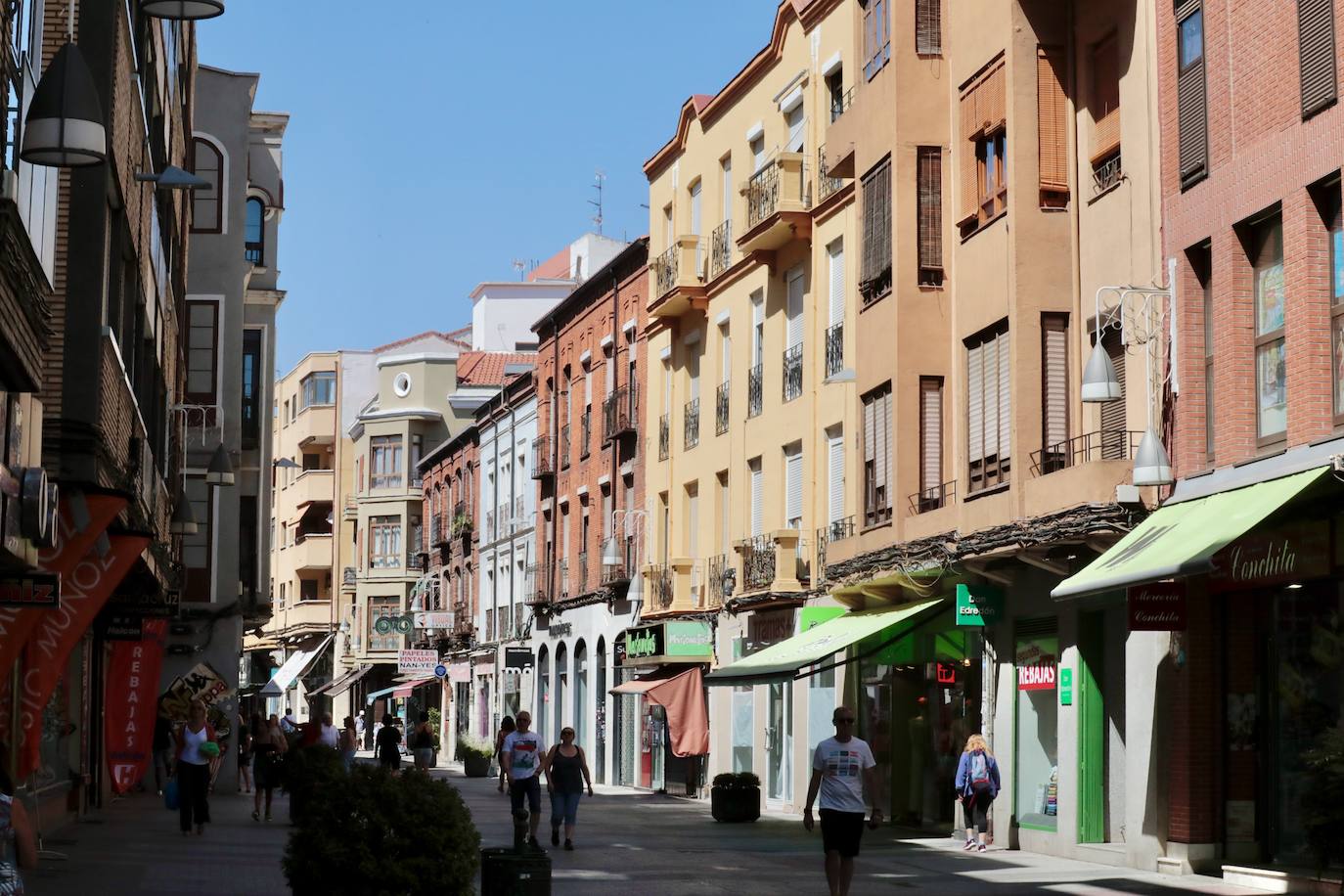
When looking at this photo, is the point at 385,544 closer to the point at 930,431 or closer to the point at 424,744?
the point at 424,744

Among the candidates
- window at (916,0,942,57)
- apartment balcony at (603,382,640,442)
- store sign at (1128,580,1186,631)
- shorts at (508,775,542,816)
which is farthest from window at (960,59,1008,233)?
apartment balcony at (603,382,640,442)

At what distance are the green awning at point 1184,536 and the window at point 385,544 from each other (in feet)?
213

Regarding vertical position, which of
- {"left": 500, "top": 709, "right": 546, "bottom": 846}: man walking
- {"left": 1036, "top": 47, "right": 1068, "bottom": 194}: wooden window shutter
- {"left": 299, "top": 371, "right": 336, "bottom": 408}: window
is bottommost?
{"left": 500, "top": 709, "right": 546, "bottom": 846}: man walking

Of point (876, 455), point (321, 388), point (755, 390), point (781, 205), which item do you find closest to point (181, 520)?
point (755, 390)

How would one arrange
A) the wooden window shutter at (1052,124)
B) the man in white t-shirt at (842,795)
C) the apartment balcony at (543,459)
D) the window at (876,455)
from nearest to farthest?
the man in white t-shirt at (842,795) → the wooden window shutter at (1052,124) → the window at (876,455) → the apartment balcony at (543,459)

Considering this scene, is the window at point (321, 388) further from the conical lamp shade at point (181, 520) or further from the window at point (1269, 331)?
the window at point (1269, 331)

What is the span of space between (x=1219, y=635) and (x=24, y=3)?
1289 cm

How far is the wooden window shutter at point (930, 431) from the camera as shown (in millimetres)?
28266

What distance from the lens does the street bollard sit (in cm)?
1406

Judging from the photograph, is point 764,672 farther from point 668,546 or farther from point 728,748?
point 668,546

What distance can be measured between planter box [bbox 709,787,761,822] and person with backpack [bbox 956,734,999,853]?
25.2 ft

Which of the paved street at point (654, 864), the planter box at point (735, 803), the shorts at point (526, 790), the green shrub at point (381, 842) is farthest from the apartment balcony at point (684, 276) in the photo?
the green shrub at point (381, 842)

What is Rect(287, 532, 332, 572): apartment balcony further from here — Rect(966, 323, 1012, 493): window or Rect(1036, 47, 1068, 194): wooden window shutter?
Rect(1036, 47, 1068, 194): wooden window shutter

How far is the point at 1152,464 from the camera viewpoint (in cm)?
1984
